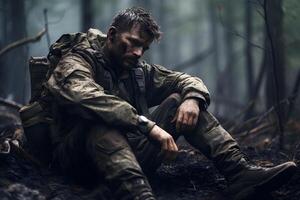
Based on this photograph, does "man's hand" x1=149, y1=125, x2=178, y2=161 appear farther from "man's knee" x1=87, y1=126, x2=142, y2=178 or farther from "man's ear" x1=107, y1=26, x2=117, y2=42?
"man's ear" x1=107, y1=26, x2=117, y2=42

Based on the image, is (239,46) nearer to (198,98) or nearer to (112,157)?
(198,98)

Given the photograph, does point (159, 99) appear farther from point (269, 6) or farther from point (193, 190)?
point (269, 6)

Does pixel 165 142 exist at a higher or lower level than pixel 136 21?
lower

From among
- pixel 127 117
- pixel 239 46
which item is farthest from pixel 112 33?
pixel 239 46

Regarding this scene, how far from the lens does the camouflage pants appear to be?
4.04m

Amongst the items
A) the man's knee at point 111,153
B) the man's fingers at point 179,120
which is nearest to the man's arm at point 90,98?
the man's knee at point 111,153

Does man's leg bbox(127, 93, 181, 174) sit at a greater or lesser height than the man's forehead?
lesser

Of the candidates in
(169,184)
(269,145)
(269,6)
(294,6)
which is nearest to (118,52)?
(169,184)

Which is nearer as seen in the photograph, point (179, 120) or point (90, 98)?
point (90, 98)

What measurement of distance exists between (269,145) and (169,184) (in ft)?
9.58

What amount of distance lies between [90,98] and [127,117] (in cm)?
33

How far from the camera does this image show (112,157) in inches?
162

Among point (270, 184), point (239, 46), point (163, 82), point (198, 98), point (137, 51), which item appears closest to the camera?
point (270, 184)

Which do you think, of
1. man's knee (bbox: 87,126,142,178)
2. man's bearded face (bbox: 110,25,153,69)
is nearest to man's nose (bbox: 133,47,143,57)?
man's bearded face (bbox: 110,25,153,69)
